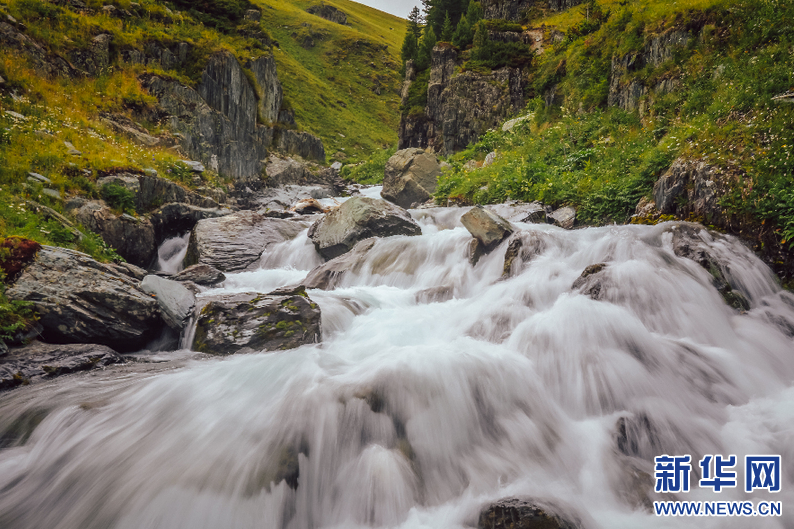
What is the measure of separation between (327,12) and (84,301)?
11123cm

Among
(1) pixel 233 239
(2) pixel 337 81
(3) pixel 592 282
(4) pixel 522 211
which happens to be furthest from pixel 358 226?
(2) pixel 337 81

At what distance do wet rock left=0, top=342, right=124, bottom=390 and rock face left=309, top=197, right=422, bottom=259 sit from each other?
6.24 m

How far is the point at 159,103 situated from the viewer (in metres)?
15.3

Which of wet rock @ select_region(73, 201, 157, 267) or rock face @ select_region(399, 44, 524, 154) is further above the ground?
rock face @ select_region(399, 44, 524, 154)

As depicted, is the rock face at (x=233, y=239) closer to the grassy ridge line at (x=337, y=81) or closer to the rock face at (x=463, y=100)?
the rock face at (x=463, y=100)

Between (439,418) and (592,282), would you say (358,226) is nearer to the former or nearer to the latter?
(592,282)

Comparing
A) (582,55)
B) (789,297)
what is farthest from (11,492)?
(582,55)

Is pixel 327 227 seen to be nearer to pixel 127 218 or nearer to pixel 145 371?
pixel 127 218

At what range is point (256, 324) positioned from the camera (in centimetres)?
524

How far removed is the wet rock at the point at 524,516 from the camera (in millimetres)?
2465

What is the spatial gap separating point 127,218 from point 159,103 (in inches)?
346

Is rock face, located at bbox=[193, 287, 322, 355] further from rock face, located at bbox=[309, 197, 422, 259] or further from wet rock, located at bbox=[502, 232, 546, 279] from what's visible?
rock face, located at bbox=[309, 197, 422, 259]

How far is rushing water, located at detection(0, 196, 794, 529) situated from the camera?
2891mm

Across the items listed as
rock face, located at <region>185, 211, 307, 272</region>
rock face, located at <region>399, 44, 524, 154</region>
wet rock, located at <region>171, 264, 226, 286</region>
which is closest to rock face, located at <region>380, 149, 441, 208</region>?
rock face, located at <region>399, 44, 524, 154</region>
